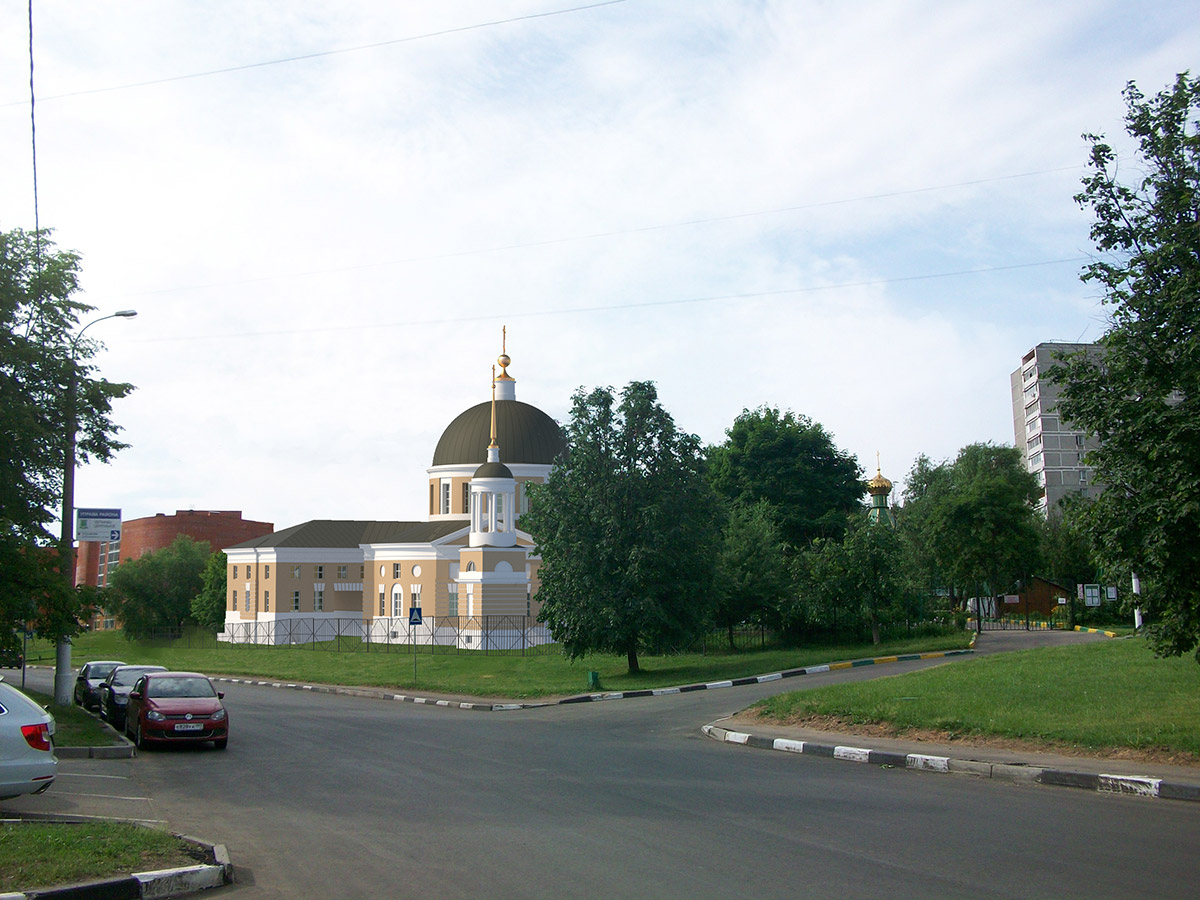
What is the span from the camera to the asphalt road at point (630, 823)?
709cm

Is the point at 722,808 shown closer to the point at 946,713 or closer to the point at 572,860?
the point at 572,860

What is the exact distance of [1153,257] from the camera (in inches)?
476

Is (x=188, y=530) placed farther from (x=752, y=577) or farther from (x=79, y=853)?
(x=79, y=853)

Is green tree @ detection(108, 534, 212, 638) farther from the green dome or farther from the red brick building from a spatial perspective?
the red brick building

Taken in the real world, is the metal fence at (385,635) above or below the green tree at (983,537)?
below

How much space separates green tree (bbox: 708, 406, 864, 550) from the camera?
6266cm

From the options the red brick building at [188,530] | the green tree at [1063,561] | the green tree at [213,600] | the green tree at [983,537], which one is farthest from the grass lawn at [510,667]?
the red brick building at [188,530]

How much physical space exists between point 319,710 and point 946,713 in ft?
53.2

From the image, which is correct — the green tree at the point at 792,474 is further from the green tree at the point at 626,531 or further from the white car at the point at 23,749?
the white car at the point at 23,749

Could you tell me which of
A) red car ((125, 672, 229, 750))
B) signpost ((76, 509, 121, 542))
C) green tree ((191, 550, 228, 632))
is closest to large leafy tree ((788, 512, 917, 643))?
red car ((125, 672, 229, 750))

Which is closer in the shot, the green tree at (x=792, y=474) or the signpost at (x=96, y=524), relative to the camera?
the signpost at (x=96, y=524)

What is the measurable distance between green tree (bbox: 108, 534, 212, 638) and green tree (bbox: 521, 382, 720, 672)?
58.0 metres

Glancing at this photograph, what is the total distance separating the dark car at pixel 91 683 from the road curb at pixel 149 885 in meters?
20.2

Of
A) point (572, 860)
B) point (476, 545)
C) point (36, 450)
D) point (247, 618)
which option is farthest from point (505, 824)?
point (247, 618)
